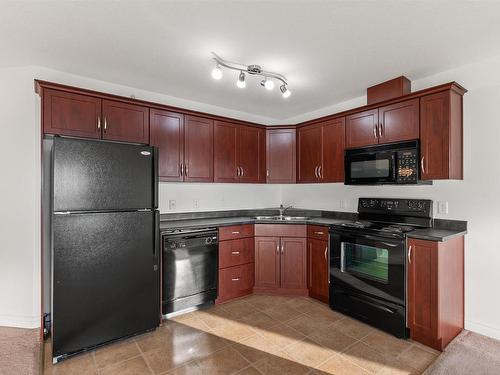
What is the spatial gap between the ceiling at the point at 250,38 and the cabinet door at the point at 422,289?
1687 millimetres

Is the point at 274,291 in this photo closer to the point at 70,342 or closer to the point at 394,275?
the point at 394,275

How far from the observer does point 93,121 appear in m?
2.66

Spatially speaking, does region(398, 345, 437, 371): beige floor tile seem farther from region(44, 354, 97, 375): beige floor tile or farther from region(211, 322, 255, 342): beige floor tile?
region(44, 354, 97, 375): beige floor tile

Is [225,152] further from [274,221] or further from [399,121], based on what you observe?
[399,121]

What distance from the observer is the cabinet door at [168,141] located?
3.06 metres

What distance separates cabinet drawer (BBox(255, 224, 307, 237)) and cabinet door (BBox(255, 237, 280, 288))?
64 mm

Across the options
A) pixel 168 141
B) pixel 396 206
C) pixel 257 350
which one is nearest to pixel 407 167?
pixel 396 206

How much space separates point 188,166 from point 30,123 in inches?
63.0

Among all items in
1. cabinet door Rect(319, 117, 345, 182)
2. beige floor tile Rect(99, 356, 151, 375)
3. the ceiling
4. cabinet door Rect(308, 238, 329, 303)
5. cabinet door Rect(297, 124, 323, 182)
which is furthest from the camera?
A: cabinet door Rect(297, 124, 323, 182)

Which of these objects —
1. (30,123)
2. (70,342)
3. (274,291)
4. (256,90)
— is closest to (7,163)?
(30,123)

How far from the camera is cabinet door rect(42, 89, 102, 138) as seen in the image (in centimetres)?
246

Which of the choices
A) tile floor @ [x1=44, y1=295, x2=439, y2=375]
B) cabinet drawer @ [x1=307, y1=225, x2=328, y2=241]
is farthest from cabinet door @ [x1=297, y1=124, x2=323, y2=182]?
tile floor @ [x1=44, y1=295, x2=439, y2=375]

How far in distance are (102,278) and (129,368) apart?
728 mm

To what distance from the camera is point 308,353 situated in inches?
89.3
